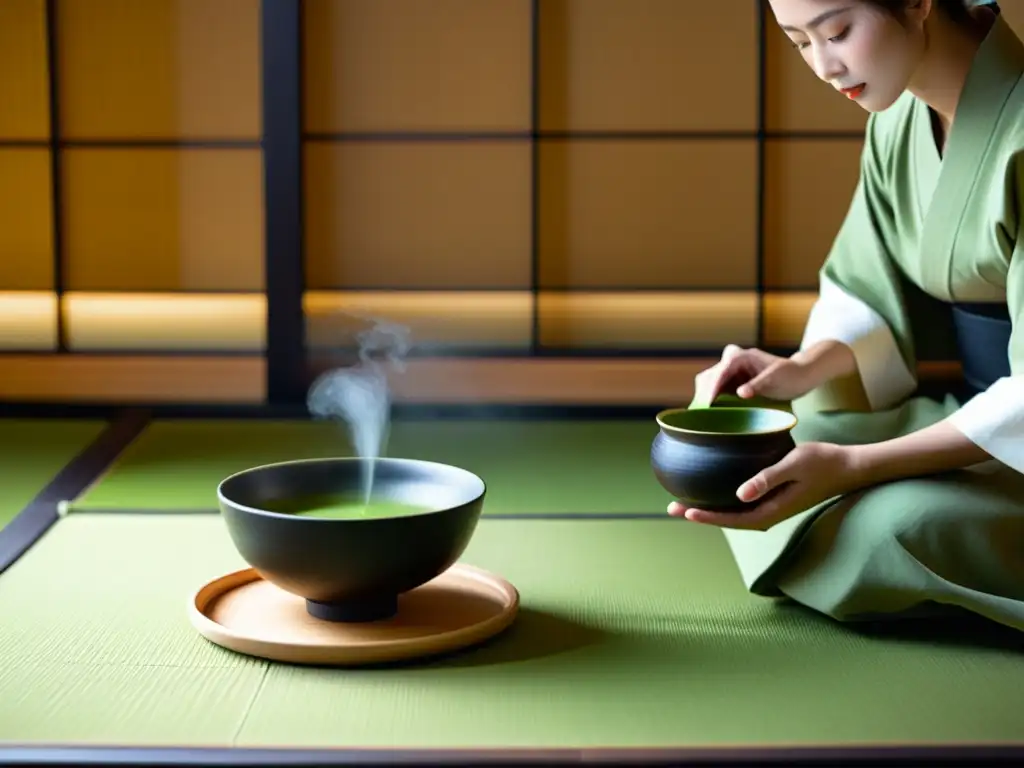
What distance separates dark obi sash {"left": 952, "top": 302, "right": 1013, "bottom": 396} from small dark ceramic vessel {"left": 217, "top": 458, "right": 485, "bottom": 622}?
3.13 feet

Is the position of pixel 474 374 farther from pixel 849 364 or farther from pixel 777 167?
pixel 849 364

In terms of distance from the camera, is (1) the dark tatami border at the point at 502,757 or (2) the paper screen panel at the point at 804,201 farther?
(2) the paper screen panel at the point at 804,201

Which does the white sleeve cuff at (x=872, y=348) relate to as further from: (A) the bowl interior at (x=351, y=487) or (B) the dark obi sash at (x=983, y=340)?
(A) the bowl interior at (x=351, y=487)

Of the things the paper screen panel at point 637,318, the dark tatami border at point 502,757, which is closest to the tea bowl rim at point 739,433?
the dark tatami border at point 502,757

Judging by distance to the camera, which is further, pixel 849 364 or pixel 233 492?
pixel 849 364

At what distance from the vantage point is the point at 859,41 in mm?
2004

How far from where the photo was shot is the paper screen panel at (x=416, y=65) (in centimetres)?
400

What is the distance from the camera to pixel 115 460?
3301 mm

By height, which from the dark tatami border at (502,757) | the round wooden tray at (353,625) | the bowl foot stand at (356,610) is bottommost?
the dark tatami border at (502,757)

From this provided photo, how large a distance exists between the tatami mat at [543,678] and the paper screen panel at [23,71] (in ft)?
6.86

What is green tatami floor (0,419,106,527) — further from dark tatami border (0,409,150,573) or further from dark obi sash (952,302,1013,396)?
dark obi sash (952,302,1013,396)

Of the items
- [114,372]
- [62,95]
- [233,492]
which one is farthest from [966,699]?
[62,95]

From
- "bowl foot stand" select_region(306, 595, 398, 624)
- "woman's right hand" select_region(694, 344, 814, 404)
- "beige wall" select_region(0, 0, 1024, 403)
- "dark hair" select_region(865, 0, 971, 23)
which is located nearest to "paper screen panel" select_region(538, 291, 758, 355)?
"beige wall" select_region(0, 0, 1024, 403)

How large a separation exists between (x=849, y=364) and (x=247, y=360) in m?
2.05
